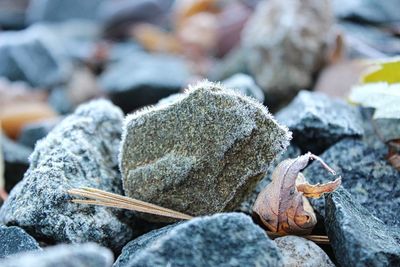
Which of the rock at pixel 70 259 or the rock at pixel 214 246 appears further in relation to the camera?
the rock at pixel 214 246

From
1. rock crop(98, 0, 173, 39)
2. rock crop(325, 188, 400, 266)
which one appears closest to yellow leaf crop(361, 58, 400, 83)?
rock crop(325, 188, 400, 266)

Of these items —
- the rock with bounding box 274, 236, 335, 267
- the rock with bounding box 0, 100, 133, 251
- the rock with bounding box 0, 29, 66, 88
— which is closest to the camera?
the rock with bounding box 274, 236, 335, 267

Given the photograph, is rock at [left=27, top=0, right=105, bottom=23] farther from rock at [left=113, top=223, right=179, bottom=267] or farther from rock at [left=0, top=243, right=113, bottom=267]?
rock at [left=0, top=243, right=113, bottom=267]

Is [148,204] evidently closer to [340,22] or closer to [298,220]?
[298,220]

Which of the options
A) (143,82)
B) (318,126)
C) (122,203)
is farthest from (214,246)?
(143,82)

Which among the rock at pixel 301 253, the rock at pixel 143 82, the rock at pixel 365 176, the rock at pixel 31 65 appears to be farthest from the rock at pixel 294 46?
the rock at pixel 31 65

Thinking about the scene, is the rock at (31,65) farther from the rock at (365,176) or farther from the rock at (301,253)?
the rock at (301,253)
